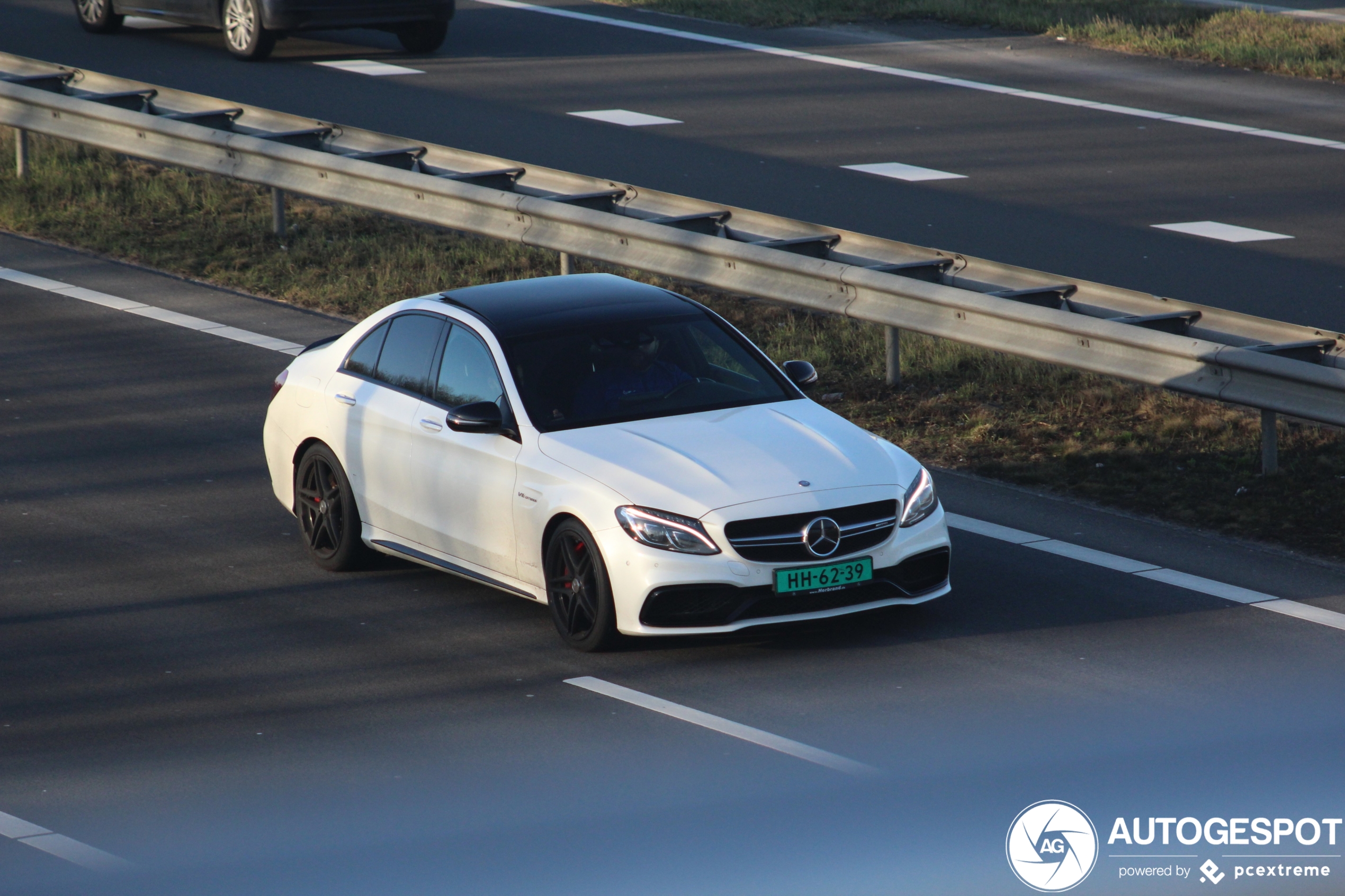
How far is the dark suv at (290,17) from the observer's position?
24.2 m

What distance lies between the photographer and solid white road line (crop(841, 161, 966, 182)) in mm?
18703

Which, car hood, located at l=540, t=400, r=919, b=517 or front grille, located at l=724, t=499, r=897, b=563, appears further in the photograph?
car hood, located at l=540, t=400, r=919, b=517

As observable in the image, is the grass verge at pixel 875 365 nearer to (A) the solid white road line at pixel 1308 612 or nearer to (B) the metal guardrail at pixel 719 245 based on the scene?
(B) the metal guardrail at pixel 719 245

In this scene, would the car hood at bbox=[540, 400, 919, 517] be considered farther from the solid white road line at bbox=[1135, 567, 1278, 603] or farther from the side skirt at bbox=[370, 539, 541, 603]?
the solid white road line at bbox=[1135, 567, 1278, 603]

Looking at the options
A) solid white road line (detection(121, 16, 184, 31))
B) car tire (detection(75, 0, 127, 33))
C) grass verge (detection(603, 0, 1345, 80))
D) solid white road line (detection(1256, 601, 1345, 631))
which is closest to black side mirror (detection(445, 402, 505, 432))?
solid white road line (detection(1256, 601, 1345, 631))

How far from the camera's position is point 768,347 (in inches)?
564

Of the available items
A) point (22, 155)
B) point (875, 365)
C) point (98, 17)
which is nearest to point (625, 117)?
point (22, 155)

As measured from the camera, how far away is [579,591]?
29.7 feet

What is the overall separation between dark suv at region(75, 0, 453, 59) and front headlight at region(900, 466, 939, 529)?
1659 centimetres

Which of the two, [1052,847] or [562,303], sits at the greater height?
[562,303]

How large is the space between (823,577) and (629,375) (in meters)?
1.51

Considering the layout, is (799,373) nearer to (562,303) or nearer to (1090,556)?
(562,303)

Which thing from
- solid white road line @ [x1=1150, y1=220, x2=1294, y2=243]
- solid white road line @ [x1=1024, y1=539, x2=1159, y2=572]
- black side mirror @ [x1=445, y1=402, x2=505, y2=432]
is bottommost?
solid white road line @ [x1=1024, y1=539, x2=1159, y2=572]

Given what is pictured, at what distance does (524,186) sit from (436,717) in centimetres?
803
